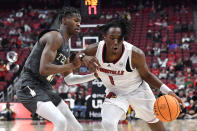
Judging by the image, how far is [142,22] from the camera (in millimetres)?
19062

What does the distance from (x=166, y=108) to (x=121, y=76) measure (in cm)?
71

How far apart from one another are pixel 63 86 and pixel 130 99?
8.45m

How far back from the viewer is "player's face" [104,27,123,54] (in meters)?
4.03

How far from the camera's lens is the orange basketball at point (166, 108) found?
A: 420cm

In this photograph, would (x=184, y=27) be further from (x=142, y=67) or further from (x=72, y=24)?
(x=72, y=24)

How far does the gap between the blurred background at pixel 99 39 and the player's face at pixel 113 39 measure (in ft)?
13.3

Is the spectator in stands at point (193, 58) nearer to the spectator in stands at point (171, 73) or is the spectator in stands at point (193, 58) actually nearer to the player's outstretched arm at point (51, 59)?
the spectator in stands at point (171, 73)

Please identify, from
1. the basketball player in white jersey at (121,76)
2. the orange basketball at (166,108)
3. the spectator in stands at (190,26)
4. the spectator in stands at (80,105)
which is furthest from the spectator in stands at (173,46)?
the orange basketball at (166,108)

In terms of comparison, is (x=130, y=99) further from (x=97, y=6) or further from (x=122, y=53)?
(x=97, y=6)

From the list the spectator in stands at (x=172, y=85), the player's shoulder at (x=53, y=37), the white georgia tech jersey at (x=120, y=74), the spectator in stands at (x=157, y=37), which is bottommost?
the spectator in stands at (x=172, y=85)

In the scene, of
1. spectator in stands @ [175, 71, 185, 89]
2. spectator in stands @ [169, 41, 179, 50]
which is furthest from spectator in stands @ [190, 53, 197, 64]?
spectator in stands @ [175, 71, 185, 89]

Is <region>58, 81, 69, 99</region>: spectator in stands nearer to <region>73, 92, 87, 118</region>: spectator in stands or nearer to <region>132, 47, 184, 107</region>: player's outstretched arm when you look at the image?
<region>73, 92, 87, 118</region>: spectator in stands

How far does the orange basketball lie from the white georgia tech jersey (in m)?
0.43

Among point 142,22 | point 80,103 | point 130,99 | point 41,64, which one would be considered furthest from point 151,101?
point 142,22
